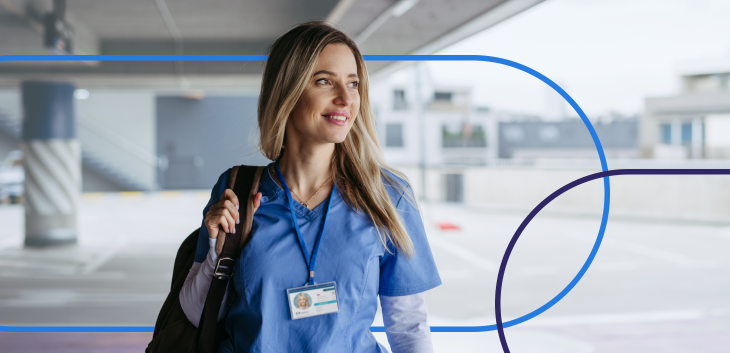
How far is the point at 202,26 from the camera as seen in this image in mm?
5961

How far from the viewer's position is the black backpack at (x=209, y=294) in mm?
1057

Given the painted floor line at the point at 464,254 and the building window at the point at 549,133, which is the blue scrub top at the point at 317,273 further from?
the building window at the point at 549,133

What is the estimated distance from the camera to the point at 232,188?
1.14m

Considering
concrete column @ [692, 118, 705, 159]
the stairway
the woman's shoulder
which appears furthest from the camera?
concrete column @ [692, 118, 705, 159]

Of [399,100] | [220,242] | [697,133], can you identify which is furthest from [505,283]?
[399,100]

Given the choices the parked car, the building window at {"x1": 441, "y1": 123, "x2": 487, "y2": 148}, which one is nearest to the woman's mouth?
the parked car

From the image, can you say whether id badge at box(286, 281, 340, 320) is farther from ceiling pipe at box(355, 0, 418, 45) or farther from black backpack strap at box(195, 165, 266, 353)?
ceiling pipe at box(355, 0, 418, 45)

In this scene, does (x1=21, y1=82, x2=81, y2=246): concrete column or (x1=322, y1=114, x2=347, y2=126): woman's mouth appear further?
(x1=21, y1=82, x2=81, y2=246): concrete column

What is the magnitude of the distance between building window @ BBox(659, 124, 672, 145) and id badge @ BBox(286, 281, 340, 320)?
70.7 ft

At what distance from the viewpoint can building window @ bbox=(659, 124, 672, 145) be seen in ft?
65.4

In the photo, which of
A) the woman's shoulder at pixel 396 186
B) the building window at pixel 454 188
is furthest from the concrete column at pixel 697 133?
the woman's shoulder at pixel 396 186

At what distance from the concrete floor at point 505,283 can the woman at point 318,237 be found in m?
2.24

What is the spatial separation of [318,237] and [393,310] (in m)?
0.22

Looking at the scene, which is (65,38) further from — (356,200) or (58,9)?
(356,200)
